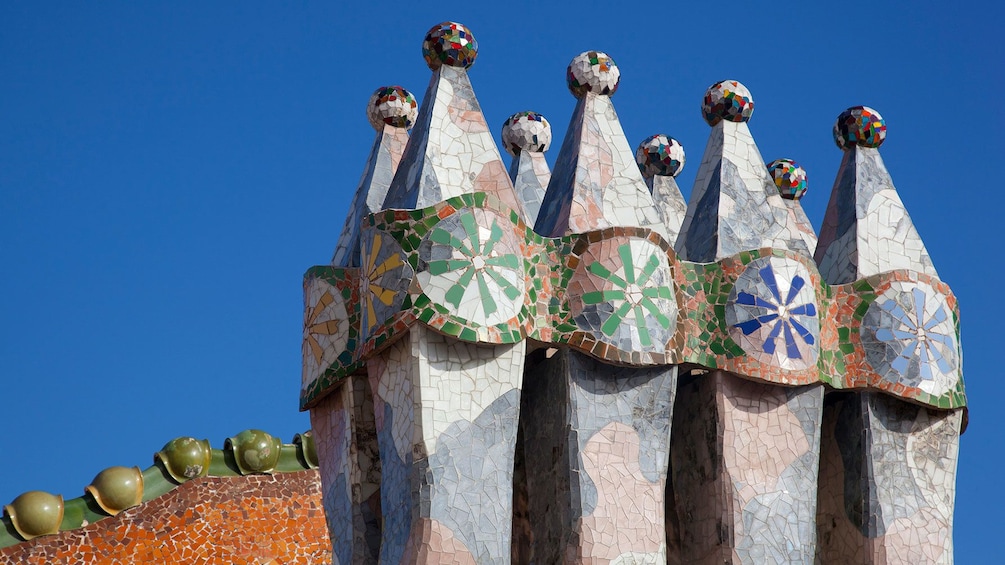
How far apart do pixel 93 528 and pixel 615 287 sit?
5387 millimetres

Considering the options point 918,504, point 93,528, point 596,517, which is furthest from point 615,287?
point 93,528

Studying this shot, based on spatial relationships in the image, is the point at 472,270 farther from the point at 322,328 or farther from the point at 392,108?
the point at 392,108

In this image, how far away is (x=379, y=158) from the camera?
31.3 ft

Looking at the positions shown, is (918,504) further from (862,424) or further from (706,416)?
(706,416)

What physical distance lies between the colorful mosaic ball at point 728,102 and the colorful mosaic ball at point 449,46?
59.8 inches

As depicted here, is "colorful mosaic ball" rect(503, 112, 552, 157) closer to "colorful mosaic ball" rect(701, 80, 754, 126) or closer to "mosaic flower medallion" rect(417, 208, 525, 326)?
"colorful mosaic ball" rect(701, 80, 754, 126)

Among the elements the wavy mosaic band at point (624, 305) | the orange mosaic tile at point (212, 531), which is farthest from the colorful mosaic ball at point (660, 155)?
the orange mosaic tile at point (212, 531)

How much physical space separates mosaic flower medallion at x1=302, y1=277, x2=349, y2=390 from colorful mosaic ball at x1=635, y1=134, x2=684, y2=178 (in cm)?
249

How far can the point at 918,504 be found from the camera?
29.9 feet

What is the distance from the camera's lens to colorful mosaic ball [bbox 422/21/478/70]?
9.02m

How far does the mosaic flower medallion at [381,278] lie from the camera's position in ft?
26.9

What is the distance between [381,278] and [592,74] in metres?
1.91

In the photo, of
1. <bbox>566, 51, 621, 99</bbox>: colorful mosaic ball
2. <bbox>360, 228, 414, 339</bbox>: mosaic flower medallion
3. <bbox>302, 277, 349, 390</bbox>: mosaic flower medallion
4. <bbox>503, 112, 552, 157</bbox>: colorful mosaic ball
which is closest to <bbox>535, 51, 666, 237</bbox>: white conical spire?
<bbox>566, 51, 621, 99</bbox>: colorful mosaic ball

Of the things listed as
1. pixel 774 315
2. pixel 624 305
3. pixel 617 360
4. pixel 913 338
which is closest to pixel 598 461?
pixel 617 360
